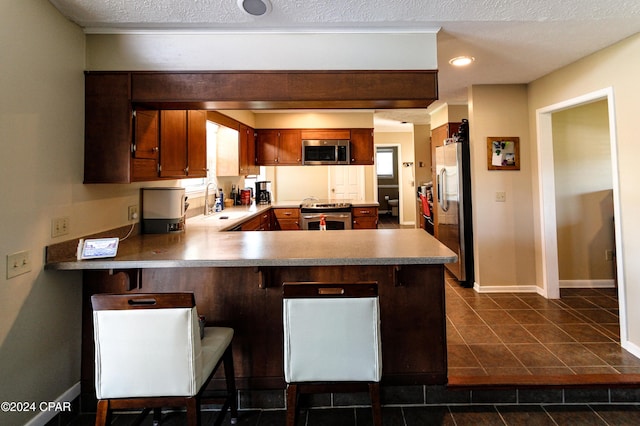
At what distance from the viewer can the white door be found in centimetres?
628

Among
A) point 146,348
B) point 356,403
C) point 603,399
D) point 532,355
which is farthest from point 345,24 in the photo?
point 603,399

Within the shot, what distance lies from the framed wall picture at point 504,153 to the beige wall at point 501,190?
5cm

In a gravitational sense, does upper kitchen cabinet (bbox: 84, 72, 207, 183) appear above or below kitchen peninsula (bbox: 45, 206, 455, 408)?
above

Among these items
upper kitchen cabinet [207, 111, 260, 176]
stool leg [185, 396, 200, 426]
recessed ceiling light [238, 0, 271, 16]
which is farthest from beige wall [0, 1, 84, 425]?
upper kitchen cabinet [207, 111, 260, 176]

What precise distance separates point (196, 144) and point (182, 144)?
0.24 m

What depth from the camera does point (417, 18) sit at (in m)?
2.09

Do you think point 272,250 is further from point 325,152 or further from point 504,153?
point 325,152

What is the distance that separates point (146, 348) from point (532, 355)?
8.26ft

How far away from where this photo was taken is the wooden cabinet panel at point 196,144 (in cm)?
299

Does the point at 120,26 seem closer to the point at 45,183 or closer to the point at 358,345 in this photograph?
the point at 45,183

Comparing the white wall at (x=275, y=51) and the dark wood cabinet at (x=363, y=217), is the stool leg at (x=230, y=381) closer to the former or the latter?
the white wall at (x=275, y=51)

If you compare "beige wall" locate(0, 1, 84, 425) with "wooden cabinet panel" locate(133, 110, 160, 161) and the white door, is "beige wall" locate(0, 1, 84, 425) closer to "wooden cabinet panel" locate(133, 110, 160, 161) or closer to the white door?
"wooden cabinet panel" locate(133, 110, 160, 161)

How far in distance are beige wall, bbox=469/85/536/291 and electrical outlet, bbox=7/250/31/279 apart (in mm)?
3874
